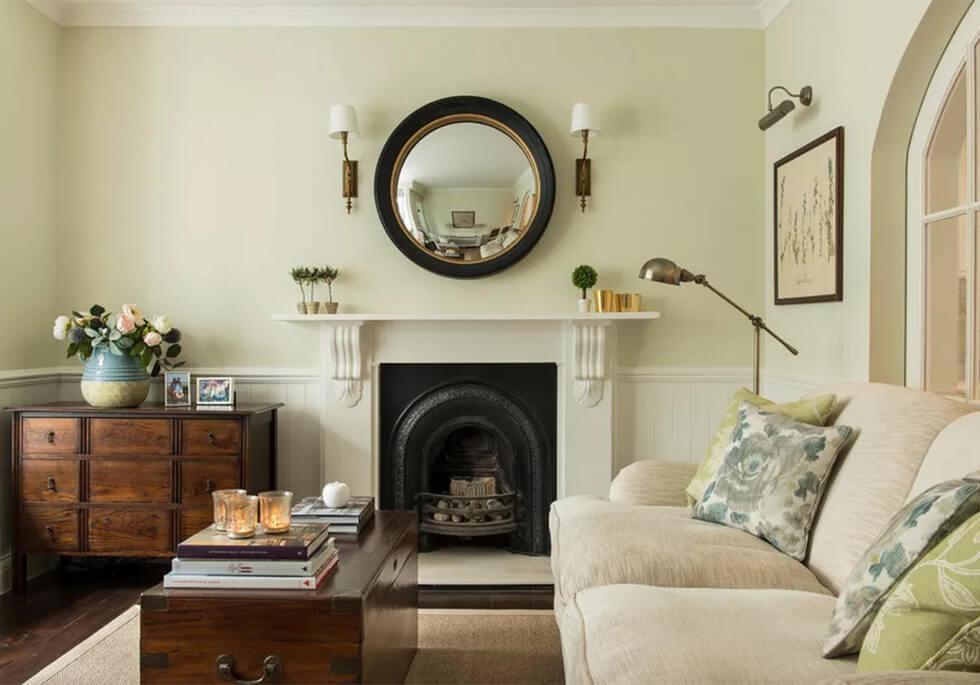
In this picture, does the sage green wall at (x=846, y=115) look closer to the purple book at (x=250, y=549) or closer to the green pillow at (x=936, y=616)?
the green pillow at (x=936, y=616)

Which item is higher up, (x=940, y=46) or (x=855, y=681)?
(x=940, y=46)

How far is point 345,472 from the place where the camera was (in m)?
3.81

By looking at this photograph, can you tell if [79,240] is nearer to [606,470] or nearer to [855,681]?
[606,470]

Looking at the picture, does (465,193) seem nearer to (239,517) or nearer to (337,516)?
(337,516)

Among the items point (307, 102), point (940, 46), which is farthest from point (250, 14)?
point (940, 46)

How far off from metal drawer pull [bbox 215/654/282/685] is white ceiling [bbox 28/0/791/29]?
303 centimetres

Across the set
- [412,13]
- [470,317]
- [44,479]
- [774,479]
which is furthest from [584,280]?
[44,479]

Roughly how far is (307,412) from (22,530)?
1285 mm

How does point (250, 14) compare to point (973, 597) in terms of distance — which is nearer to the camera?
point (973, 597)

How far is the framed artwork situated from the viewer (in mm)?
2986

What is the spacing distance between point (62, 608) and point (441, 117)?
2.68 meters

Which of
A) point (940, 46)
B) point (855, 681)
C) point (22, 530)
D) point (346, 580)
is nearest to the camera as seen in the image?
point (855, 681)

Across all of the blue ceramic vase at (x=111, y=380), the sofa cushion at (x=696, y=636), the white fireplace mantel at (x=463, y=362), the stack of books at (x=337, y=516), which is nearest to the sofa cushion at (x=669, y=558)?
the sofa cushion at (x=696, y=636)

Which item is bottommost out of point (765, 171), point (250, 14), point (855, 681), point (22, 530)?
point (22, 530)
